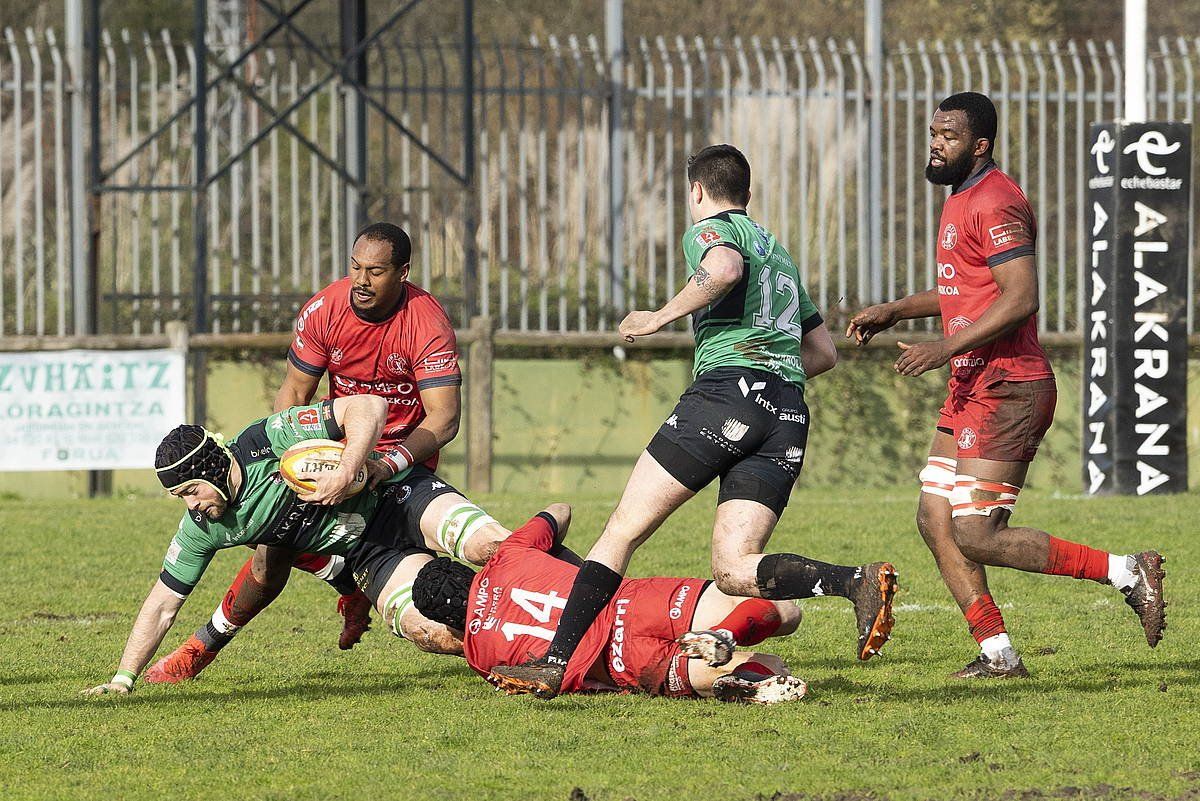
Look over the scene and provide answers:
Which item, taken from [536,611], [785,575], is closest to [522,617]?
[536,611]

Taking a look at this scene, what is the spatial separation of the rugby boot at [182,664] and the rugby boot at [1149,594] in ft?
11.6

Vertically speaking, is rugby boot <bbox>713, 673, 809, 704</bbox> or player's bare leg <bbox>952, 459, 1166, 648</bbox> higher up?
player's bare leg <bbox>952, 459, 1166, 648</bbox>

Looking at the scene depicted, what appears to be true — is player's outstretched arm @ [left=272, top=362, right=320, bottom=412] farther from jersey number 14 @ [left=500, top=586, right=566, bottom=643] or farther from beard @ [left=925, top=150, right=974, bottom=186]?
beard @ [left=925, top=150, right=974, bottom=186]

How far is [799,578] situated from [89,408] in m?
9.85

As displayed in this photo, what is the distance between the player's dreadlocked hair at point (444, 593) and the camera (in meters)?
6.26

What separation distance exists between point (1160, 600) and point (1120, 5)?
27.0 m

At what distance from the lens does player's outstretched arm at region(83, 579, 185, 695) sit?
6.47 metres

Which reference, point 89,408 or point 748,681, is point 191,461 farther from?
point 89,408

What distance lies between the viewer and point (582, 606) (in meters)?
5.86

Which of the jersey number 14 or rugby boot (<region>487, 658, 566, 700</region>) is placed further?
the jersey number 14

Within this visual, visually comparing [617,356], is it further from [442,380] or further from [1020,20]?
[1020,20]

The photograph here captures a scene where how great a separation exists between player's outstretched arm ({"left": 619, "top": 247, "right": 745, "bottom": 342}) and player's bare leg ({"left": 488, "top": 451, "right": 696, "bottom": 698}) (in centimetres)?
53

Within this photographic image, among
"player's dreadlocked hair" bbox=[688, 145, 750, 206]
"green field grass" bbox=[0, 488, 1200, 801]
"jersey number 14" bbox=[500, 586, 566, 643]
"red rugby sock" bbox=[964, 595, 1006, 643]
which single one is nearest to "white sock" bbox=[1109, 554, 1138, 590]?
"green field grass" bbox=[0, 488, 1200, 801]

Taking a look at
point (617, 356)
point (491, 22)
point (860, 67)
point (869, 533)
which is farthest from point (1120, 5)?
point (869, 533)
